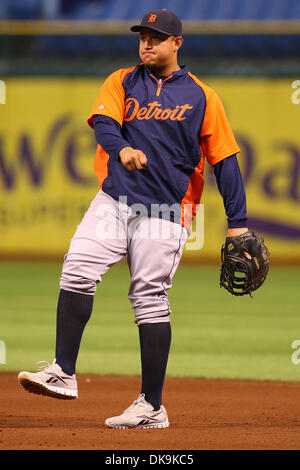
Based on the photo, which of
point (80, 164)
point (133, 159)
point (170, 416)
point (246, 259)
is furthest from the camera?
point (80, 164)

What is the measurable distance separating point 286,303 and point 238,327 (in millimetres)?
1772

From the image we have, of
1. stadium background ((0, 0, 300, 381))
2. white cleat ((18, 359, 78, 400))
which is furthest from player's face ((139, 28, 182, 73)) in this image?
stadium background ((0, 0, 300, 381))

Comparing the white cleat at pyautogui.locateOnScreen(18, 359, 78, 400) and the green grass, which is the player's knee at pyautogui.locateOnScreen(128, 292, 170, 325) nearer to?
the white cleat at pyautogui.locateOnScreen(18, 359, 78, 400)

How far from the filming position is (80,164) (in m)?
14.5

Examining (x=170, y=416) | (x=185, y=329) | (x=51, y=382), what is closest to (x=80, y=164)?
(x=185, y=329)

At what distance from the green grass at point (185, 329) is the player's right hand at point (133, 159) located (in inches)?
100

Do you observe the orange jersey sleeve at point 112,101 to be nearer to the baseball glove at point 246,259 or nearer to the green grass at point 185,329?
the baseball glove at point 246,259

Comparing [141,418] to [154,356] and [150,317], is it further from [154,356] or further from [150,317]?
[150,317]

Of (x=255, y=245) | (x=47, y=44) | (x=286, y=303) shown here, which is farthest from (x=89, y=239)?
(x=47, y=44)

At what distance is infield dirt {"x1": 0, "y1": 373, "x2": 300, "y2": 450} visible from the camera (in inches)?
148

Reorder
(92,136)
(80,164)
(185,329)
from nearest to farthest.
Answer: (185,329)
(92,136)
(80,164)

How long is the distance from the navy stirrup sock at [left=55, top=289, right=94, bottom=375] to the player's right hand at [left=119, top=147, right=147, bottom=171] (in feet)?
2.10

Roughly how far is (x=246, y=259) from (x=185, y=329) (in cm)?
381

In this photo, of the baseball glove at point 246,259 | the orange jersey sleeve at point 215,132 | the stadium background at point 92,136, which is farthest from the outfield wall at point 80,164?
the orange jersey sleeve at point 215,132
